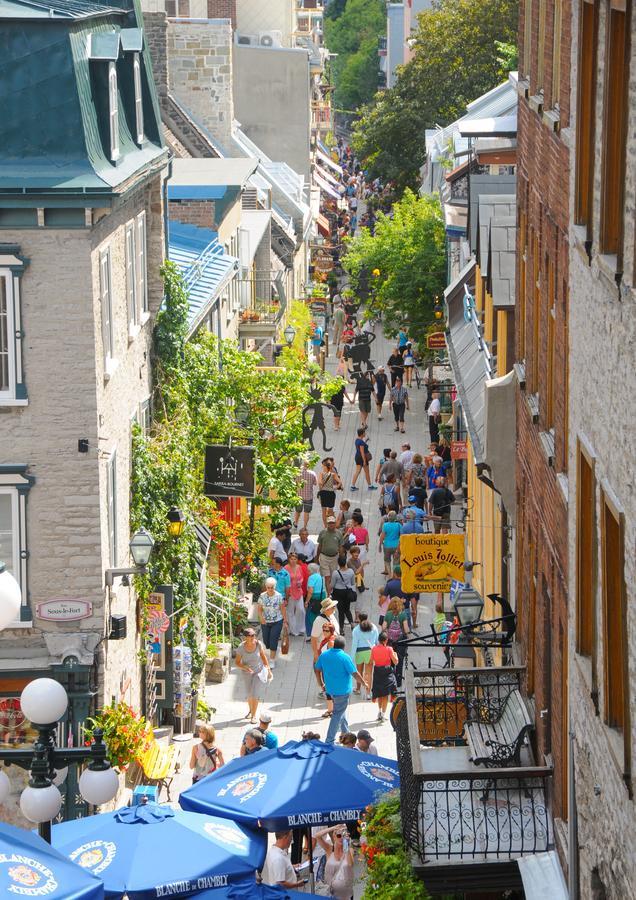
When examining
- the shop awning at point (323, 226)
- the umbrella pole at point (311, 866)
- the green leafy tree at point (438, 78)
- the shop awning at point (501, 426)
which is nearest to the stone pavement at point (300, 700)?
the shop awning at point (501, 426)

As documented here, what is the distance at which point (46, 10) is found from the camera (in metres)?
18.2

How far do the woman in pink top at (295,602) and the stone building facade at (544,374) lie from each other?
33.2 ft

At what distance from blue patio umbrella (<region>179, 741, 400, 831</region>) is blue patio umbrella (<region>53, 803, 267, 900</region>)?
390mm

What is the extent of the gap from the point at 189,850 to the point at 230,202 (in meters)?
22.9

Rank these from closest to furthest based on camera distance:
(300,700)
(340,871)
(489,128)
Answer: (340,871), (489,128), (300,700)

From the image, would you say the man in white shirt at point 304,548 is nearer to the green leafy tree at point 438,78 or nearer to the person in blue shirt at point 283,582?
the person in blue shirt at point 283,582

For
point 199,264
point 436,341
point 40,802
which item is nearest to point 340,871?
point 40,802

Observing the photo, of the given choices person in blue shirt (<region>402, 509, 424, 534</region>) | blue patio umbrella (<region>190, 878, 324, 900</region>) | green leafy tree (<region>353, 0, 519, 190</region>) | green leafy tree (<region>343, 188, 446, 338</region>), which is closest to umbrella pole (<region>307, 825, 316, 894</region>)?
blue patio umbrella (<region>190, 878, 324, 900</region>)

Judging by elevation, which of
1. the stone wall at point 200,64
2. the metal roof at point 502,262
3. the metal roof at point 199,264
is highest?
the stone wall at point 200,64

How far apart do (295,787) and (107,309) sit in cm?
658

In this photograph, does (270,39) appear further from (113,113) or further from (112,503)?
(112,503)

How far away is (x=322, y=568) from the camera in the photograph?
27.8m

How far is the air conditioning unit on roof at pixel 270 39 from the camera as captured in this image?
6981 centimetres

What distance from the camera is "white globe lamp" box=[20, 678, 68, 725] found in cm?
1095
